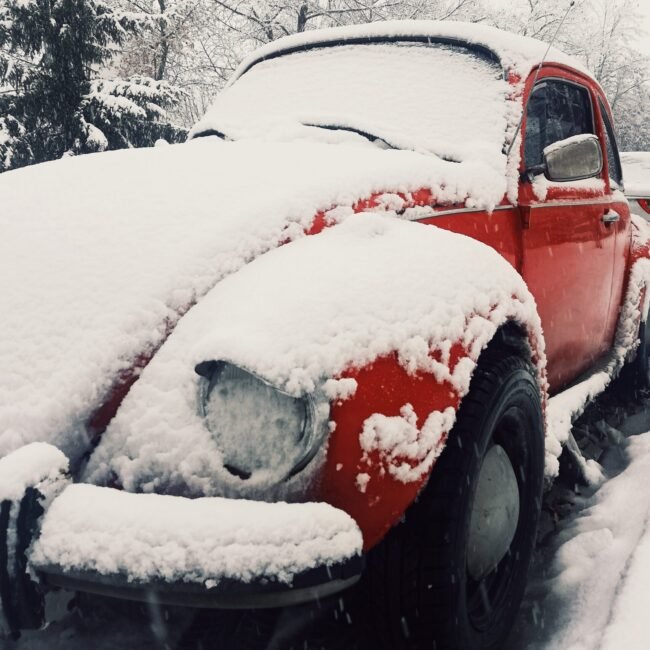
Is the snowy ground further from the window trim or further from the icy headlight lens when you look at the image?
the window trim

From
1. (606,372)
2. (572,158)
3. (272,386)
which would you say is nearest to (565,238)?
(572,158)

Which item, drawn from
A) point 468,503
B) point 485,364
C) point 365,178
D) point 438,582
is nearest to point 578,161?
point 365,178

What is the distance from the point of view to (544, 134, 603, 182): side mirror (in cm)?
242

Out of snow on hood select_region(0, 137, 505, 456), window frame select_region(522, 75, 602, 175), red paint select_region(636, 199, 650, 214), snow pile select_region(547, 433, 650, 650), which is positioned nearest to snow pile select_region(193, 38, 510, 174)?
window frame select_region(522, 75, 602, 175)

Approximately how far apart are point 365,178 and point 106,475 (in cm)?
101

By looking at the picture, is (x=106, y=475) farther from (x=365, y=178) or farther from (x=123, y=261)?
(x=365, y=178)

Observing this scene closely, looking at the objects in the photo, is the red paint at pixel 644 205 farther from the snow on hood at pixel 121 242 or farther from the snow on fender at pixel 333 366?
the snow on fender at pixel 333 366

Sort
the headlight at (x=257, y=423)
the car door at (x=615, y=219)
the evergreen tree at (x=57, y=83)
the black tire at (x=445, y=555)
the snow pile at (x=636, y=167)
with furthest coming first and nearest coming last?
1. the evergreen tree at (x=57, y=83)
2. the snow pile at (x=636, y=167)
3. the car door at (x=615, y=219)
4. the black tire at (x=445, y=555)
5. the headlight at (x=257, y=423)

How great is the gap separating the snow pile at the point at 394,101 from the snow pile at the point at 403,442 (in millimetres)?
1323

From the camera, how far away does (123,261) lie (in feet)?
5.11

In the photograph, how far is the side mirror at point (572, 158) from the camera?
2.42 m

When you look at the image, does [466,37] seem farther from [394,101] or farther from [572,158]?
[572,158]

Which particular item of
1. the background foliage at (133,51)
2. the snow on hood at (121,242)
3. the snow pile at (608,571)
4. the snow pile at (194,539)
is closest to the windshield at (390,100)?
the snow on hood at (121,242)

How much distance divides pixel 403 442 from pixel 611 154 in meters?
2.98
